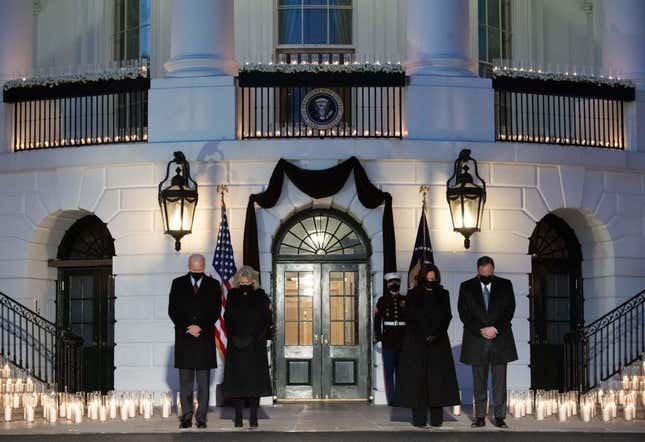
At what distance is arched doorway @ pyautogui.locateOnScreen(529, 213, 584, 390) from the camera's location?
27.7 m

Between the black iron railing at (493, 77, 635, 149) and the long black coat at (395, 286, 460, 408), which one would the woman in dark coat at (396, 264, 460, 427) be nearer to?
the long black coat at (395, 286, 460, 408)

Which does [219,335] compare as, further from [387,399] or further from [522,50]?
[522,50]

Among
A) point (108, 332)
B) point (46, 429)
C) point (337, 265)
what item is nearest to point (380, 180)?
point (337, 265)

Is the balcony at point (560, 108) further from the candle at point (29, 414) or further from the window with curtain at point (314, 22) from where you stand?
the candle at point (29, 414)

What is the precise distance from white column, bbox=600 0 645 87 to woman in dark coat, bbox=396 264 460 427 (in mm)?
9719

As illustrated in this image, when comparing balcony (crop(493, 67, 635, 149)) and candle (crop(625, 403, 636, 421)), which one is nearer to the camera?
candle (crop(625, 403, 636, 421))

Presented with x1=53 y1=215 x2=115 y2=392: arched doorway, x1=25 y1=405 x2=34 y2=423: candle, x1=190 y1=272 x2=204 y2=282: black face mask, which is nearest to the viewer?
x1=190 y1=272 x2=204 y2=282: black face mask

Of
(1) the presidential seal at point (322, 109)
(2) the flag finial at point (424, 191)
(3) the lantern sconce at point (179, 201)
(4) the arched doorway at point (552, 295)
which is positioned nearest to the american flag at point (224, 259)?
(3) the lantern sconce at point (179, 201)

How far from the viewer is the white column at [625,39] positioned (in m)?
28.0

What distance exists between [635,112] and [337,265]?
593 centimetres

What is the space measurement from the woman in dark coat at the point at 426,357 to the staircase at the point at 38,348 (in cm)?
776

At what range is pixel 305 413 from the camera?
Answer: 904 inches

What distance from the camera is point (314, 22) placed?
95.0ft

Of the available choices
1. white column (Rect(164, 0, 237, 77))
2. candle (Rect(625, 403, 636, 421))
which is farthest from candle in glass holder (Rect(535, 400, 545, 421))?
white column (Rect(164, 0, 237, 77))
